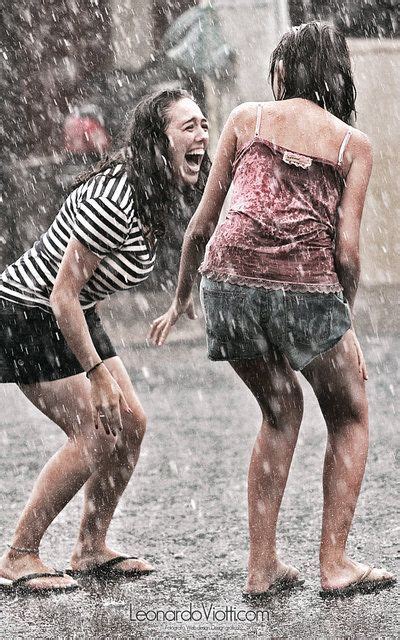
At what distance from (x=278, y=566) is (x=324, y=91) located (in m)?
1.55

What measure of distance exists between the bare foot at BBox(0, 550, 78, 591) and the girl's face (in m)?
1.40

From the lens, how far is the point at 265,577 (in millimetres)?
4730

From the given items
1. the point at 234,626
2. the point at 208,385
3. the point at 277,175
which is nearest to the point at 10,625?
the point at 234,626

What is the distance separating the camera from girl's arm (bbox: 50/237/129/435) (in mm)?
4613

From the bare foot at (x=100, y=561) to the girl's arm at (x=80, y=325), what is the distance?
71 cm

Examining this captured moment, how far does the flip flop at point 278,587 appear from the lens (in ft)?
15.5

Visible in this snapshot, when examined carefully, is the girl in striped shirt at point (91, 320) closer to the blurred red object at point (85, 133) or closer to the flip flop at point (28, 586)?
the flip flop at point (28, 586)

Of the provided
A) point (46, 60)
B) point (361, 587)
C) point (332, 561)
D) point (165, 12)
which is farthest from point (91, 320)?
point (165, 12)

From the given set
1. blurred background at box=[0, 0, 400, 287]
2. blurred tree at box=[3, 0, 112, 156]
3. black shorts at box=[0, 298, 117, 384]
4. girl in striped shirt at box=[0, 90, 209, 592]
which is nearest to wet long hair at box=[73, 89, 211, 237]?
girl in striped shirt at box=[0, 90, 209, 592]

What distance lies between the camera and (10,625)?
4.51 meters

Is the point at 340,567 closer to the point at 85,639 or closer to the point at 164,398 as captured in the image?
the point at 85,639

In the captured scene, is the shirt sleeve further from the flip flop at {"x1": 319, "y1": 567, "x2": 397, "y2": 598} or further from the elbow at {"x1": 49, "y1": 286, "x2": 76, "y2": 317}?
the flip flop at {"x1": 319, "y1": 567, "x2": 397, "y2": 598}

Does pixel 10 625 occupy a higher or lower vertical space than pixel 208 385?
higher

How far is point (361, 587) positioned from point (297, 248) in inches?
44.8
